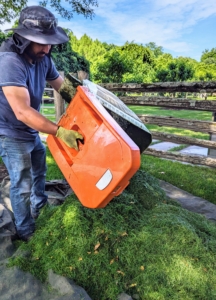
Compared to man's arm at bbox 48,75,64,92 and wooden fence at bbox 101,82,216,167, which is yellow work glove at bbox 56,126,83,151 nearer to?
man's arm at bbox 48,75,64,92

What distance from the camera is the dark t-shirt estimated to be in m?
1.81

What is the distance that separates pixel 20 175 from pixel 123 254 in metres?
1.02

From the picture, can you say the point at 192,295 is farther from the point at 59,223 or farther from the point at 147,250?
the point at 59,223

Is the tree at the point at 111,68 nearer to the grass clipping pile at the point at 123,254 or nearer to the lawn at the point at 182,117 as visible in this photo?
the lawn at the point at 182,117

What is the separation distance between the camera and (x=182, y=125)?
4.89 metres

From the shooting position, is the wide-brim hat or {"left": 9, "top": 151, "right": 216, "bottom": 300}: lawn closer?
{"left": 9, "top": 151, "right": 216, "bottom": 300}: lawn

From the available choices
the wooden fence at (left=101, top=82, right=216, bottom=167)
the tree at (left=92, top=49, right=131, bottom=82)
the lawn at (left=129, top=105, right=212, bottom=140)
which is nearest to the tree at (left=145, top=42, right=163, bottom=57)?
the tree at (left=92, top=49, right=131, bottom=82)

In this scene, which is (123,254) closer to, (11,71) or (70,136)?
(70,136)

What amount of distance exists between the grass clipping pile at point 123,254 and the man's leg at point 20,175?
0.75 feet

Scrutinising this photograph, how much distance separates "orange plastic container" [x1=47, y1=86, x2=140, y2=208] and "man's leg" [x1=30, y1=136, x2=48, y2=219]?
56cm

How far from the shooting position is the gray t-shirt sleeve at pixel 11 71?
1.79 m

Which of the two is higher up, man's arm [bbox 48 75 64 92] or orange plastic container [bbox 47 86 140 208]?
man's arm [bbox 48 75 64 92]

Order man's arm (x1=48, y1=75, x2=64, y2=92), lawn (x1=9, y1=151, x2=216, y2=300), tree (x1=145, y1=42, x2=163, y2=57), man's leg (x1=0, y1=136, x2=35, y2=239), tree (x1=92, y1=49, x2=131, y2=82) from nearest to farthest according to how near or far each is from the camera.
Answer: lawn (x1=9, y1=151, x2=216, y2=300) < man's leg (x1=0, y1=136, x2=35, y2=239) < man's arm (x1=48, y1=75, x2=64, y2=92) < tree (x1=92, y1=49, x2=131, y2=82) < tree (x1=145, y1=42, x2=163, y2=57)

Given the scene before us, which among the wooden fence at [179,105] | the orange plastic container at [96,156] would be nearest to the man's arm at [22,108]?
the orange plastic container at [96,156]
